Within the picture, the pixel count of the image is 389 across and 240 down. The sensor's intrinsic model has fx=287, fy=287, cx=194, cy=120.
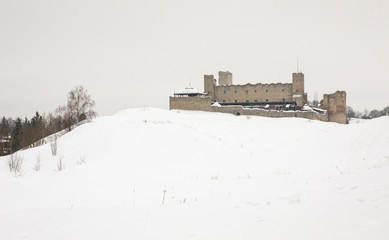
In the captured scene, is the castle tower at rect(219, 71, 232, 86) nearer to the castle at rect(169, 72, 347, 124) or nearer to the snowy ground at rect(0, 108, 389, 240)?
the castle at rect(169, 72, 347, 124)

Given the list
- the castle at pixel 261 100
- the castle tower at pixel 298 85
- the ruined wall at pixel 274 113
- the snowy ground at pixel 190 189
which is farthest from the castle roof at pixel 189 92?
the snowy ground at pixel 190 189

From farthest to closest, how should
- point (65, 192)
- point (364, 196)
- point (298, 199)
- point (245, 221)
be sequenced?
point (65, 192)
point (298, 199)
point (364, 196)
point (245, 221)

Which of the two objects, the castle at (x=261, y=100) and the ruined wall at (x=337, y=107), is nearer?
the castle at (x=261, y=100)

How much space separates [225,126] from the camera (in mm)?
36344

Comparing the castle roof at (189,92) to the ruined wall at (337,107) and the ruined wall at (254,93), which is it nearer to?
the ruined wall at (254,93)

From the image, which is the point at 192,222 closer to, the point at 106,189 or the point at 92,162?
the point at 106,189

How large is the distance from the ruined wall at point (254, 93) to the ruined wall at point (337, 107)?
8.13 meters

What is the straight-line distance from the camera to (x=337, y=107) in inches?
2037

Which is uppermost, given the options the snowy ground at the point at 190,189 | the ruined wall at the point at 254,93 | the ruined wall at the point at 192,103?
the ruined wall at the point at 254,93

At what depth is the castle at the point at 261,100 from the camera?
48.7 metres

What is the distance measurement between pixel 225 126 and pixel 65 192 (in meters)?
28.0

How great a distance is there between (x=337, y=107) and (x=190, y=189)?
4983cm

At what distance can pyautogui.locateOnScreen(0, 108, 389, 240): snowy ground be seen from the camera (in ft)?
16.1

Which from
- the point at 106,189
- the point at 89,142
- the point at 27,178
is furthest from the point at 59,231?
the point at 89,142
